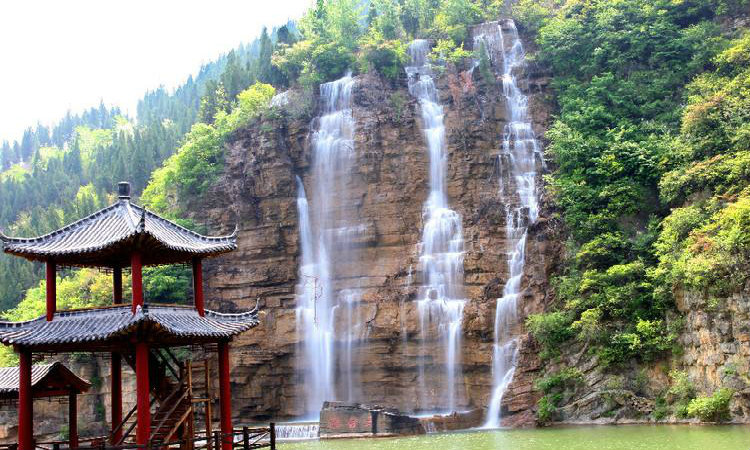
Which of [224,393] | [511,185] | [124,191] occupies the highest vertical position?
[511,185]

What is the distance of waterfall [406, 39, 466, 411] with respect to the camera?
40.5 meters

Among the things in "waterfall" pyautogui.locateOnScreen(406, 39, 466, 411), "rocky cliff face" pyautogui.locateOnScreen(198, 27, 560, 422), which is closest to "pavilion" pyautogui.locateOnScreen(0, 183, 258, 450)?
"waterfall" pyautogui.locateOnScreen(406, 39, 466, 411)

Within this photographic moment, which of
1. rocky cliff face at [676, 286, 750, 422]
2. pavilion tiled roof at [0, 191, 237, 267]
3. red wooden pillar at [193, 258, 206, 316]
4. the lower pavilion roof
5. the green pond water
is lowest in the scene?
the green pond water

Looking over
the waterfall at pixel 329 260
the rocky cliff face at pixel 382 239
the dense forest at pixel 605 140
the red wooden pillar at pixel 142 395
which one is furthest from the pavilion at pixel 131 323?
the waterfall at pixel 329 260

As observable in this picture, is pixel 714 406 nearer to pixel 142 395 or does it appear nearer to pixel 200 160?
pixel 142 395

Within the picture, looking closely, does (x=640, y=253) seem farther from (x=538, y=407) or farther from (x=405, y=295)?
(x=405, y=295)

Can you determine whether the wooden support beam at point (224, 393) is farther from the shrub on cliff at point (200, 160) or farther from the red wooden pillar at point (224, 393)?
the shrub on cliff at point (200, 160)

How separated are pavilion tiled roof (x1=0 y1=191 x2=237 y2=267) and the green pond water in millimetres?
11167

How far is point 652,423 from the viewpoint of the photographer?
33188 mm

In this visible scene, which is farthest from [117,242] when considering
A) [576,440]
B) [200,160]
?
[200,160]

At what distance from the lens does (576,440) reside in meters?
28.6

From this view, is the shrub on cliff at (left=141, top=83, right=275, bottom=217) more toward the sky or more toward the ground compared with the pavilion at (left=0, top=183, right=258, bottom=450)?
more toward the sky

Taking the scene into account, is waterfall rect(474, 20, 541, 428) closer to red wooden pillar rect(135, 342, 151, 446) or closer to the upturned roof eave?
the upturned roof eave

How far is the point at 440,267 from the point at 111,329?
24864mm
